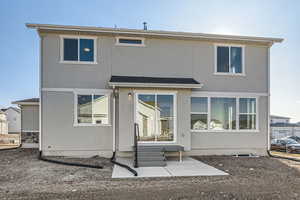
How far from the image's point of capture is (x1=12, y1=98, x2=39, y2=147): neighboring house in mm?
11594

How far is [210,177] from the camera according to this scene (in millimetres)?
5977

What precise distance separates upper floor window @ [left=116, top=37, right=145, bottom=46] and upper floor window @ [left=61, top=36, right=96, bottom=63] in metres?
1.30

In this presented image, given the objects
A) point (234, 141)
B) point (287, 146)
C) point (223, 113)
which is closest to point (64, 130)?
point (223, 113)

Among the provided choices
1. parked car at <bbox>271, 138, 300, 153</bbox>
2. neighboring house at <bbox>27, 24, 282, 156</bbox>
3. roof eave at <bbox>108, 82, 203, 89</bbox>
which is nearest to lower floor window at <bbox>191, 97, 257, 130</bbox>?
neighboring house at <bbox>27, 24, 282, 156</bbox>

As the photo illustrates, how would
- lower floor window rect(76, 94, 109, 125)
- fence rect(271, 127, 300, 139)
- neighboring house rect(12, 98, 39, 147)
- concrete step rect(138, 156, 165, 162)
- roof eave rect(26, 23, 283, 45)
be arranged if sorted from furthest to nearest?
fence rect(271, 127, 300, 139)
neighboring house rect(12, 98, 39, 147)
lower floor window rect(76, 94, 109, 125)
roof eave rect(26, 23, 283, 45)
concrete step rect(138, 156, 165, 162)

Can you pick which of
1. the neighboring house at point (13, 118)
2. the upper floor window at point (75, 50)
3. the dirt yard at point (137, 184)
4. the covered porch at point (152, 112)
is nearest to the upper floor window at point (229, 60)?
the covered porch at point (152, 112)

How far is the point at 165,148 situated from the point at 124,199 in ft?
13.7

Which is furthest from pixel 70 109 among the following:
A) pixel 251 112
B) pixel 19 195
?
pixel 251 112

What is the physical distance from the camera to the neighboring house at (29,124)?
1159 centimetres

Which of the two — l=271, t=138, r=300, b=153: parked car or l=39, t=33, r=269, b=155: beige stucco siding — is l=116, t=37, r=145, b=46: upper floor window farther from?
l=271, t=138, r=300, b=153: parked car

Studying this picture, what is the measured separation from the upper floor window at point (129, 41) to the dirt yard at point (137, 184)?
5.81m

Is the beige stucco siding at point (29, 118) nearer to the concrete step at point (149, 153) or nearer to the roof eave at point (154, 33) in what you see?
the roof eave at point (154, 33)

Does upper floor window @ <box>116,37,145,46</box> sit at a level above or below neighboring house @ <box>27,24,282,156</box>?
above

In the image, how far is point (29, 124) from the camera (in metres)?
11.7
